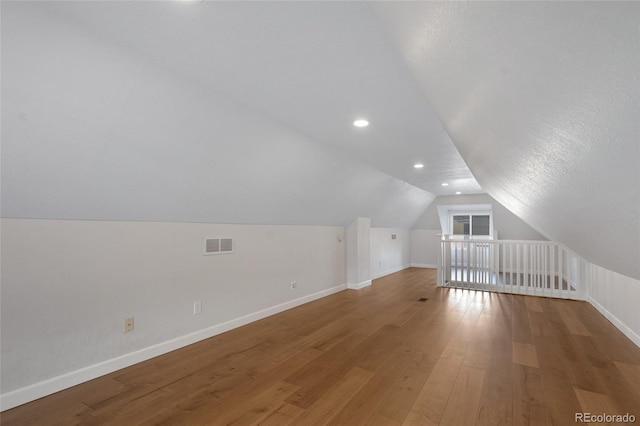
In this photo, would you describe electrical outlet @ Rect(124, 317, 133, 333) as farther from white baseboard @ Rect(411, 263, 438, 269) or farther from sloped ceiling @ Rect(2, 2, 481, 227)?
white baseboard @ Rect(411, 263, 438, 269)

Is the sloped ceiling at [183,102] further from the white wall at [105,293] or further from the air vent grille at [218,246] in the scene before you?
the air vent grille at [218,246]

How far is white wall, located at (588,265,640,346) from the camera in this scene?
3.25 metres

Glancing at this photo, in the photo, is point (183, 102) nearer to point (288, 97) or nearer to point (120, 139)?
point (120, 139)

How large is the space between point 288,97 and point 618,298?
444 cm

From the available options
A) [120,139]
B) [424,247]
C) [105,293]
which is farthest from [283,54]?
[424,247]

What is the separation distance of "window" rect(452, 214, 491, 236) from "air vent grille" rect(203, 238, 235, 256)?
320 inches

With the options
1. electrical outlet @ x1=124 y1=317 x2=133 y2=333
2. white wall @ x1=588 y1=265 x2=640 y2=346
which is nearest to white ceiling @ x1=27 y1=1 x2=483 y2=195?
electrical outlet @ x1=124 y1=317 x2=133 y2=333

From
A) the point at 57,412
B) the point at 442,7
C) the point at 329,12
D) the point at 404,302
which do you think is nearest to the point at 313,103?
the point at 329,12

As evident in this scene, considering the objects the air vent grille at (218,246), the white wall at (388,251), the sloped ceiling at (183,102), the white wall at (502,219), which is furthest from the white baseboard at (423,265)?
the air vent grille at (218,246)

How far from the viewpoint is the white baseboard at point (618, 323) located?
10.6 feet

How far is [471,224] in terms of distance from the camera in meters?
9.73

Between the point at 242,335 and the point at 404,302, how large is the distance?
2.70m

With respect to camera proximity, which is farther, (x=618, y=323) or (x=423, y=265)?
(x=423, y=265)

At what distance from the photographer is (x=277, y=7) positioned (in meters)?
1.46
